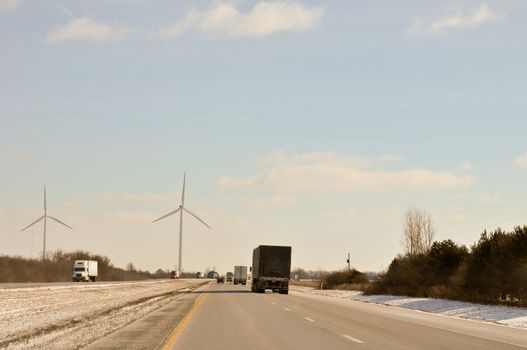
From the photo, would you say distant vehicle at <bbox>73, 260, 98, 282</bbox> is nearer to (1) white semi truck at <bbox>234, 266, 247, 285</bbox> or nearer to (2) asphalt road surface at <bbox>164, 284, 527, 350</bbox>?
(1) white semi truck at <bbox>234, 266, 247, 285</bbox>

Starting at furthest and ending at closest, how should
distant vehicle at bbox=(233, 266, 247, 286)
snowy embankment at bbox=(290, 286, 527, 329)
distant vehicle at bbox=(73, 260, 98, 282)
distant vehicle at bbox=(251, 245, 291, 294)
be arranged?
1. distant vehicle at bbox=(233, 266, 247, 286)
2. distant vehicle at bbox=(73, 260, 98, 282)
3. distant vehicle at bbox=(251, 245, 291, 294)
4. snowy embankment at bbox=(290, 286, 527, 329)

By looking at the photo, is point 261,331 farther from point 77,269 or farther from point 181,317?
point 77,269

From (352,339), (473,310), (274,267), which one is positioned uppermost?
(274,267)

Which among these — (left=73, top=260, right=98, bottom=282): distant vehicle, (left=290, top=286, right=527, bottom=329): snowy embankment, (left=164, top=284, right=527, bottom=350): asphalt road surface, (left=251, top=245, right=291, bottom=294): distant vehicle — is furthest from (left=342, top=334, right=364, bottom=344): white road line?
(left=73, top=260, right=98, bottom=282): distant vehicle

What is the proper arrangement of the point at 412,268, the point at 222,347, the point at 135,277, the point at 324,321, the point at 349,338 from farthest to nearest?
the point at 135,277 → the point at 412,268 → the point at 324,321 → the point at 349,338 → the point at 222,347

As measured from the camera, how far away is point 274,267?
5978 cm

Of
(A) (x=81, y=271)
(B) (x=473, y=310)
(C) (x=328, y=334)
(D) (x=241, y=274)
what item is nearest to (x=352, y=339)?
(C) (x=328, y=334)

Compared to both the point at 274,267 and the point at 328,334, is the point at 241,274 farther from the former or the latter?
the point at 328,334

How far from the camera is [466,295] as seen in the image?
41.8m

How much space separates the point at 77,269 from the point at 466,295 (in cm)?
7574

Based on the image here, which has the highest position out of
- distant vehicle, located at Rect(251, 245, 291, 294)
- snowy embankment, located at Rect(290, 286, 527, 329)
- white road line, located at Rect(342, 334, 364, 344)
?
distant vehicle, located at Rect(251, 245, 291, 294)

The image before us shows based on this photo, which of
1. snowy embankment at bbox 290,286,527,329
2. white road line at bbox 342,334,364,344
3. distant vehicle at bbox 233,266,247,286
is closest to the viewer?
white road line at bbox 342,334,364,344

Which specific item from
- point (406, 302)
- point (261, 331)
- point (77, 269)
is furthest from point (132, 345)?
point (77, 269)

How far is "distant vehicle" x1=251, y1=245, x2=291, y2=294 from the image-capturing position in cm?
5959
